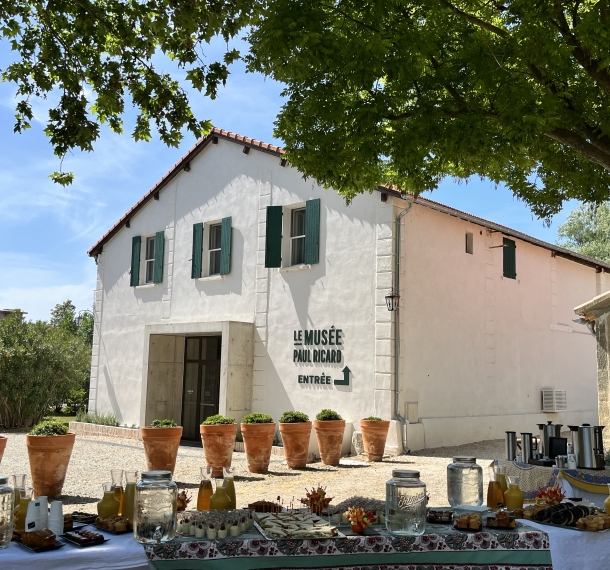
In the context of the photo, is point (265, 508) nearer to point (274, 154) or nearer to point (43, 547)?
point (43, 547)

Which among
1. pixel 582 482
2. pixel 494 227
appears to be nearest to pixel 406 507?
pixel 582 482

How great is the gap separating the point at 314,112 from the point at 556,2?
2.40 m

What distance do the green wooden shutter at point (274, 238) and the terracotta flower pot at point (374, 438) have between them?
4312 millimetres

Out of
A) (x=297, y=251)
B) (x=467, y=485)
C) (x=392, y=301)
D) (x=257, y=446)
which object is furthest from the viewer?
(x=297, y=251)

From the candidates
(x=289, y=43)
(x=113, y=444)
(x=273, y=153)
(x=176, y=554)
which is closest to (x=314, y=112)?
(x=289, y=43)

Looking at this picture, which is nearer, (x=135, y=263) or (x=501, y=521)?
(x=501, y=521)

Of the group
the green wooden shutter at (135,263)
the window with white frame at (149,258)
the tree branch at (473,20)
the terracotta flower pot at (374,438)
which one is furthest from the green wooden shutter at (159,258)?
Result: the tree branch at (473,20)

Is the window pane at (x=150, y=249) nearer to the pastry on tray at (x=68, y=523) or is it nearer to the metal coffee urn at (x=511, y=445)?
A: the metal coffee urn at (x=511, y=445)

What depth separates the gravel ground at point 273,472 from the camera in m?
9.03

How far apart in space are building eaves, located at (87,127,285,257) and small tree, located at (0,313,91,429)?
285 centimetres

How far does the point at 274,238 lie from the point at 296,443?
16.4ft

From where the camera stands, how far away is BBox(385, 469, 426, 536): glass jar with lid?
3430mm

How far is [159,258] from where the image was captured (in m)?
17.8

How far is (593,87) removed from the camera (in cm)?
717
